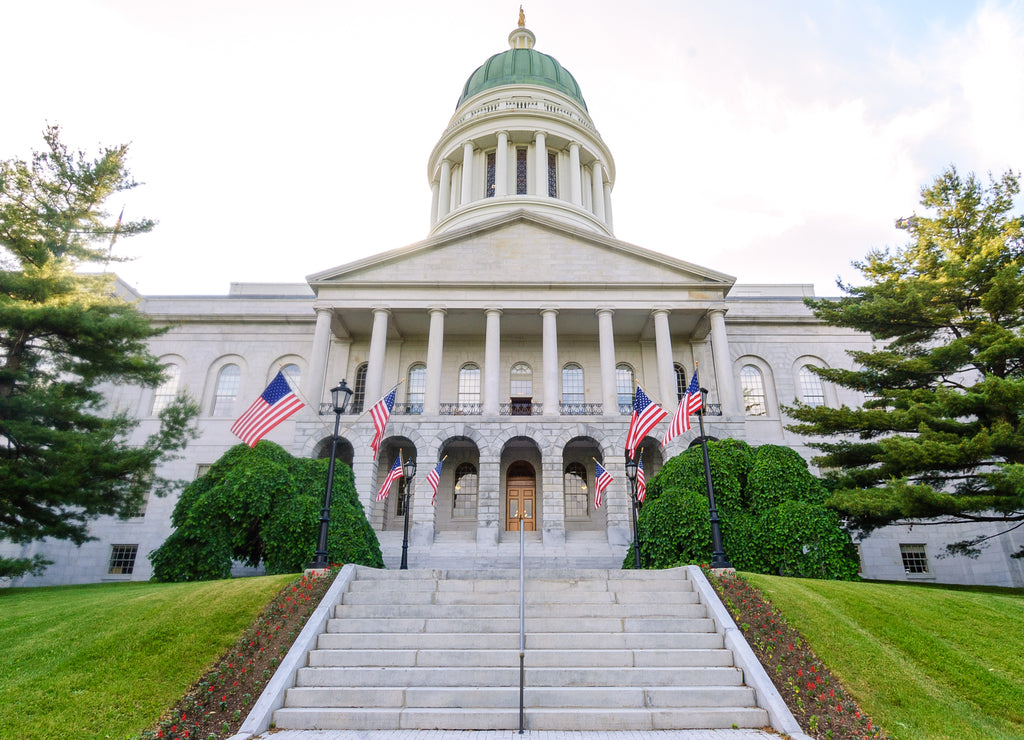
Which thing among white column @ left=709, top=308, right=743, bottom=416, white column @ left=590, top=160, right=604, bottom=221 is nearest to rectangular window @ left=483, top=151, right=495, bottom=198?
white column @ left=590, top=160, right=604, bottom=221

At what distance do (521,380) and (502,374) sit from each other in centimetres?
99

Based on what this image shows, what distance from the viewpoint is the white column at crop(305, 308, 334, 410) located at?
973 inches

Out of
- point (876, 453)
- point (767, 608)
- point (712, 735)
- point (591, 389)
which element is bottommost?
point (712, 735)

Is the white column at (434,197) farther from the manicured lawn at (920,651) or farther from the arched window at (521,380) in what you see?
the manicured lawn at (920,651)

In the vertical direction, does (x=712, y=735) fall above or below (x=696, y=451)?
below

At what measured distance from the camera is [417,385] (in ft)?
94.4

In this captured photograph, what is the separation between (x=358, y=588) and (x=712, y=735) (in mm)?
6711

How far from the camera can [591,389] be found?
2828cm

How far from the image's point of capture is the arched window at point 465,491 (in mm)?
26281

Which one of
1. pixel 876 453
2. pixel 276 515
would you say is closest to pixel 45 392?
pixel 276 515

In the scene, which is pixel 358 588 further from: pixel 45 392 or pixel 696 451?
pixel 45 392

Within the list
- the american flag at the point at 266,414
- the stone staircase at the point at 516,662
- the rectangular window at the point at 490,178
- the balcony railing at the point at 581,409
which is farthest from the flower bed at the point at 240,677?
the rectangular window at the point at 490,178

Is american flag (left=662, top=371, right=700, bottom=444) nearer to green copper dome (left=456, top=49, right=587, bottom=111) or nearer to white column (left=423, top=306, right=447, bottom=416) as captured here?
white column (left=423, top=306, right=447, bottom=416)

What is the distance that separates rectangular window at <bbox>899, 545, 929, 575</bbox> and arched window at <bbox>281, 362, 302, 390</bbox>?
1152 inches
